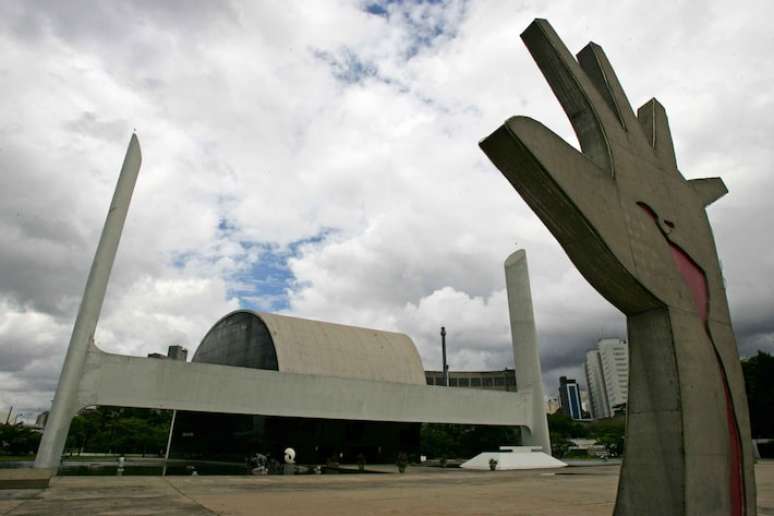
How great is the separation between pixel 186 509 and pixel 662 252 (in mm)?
9064

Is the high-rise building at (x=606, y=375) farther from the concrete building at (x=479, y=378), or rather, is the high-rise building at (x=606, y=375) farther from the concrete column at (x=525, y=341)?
the concrete column at (x=525, y=341)

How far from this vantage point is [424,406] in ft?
99.2

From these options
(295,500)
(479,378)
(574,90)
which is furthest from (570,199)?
(479,378)


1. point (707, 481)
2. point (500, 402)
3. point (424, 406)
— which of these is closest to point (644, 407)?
point (707, 481)

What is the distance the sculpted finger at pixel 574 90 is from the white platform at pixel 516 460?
24.2m

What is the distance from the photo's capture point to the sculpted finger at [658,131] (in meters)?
8.55

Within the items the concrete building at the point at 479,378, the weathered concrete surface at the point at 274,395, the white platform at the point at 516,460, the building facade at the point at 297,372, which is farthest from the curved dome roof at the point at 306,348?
the concrete building at the point at 479,378

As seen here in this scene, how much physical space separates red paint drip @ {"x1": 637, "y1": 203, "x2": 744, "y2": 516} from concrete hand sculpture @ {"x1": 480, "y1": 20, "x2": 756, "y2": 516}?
2 cm

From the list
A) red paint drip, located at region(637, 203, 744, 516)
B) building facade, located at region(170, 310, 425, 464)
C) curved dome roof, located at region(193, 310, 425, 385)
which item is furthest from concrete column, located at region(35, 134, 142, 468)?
red paint drip, located at region(637, 203, 744, 516)

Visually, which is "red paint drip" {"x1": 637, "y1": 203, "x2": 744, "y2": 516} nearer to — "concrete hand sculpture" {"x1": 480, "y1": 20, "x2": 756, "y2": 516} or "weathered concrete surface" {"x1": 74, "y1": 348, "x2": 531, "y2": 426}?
"concrete hand sculpture" {"x1": 480, "y1": 20, "x2": 756, "y2": 516}

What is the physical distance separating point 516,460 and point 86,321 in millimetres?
23489

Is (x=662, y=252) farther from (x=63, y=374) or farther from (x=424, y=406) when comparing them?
(x=424, y=406)

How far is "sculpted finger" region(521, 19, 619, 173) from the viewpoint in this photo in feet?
23.7

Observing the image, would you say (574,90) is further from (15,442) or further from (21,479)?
(15,442)
